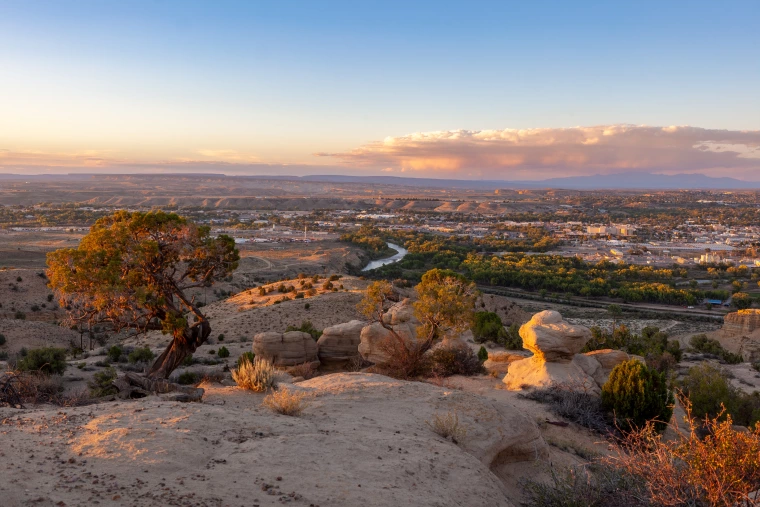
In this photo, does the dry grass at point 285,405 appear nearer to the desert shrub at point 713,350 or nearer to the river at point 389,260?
the desert shrub at point 713,350

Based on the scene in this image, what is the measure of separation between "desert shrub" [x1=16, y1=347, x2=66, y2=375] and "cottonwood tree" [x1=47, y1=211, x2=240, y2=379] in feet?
8.60

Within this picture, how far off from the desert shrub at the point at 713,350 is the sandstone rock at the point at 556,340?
16323 mm

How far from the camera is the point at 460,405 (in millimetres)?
10039

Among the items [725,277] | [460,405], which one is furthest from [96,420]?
[725,277]

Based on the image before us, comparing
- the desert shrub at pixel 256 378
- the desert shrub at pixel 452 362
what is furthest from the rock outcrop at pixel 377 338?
the desert shrub at pixel 256 378

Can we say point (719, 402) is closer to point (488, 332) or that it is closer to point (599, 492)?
point (599, 492)

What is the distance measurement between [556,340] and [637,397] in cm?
273

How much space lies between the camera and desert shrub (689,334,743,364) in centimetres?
2656

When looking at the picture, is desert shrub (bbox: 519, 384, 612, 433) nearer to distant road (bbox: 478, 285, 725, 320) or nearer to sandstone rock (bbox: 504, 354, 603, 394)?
sandstone rock (bbox: 504, 354, 603, 394)

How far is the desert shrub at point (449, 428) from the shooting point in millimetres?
8750

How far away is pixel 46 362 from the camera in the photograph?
1641 centimetres

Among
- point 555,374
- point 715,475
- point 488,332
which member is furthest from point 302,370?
point 488,332

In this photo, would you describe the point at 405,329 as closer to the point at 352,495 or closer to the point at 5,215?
the point at 352,495

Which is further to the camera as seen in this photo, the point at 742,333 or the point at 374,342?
the point at 742,333
